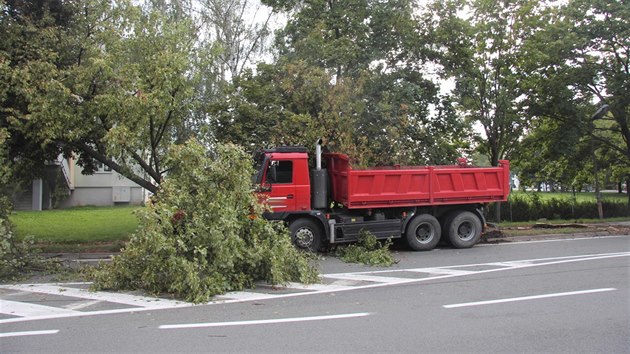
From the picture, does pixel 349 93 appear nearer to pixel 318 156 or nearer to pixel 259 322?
pixel 318 156

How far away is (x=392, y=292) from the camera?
8.21 meters

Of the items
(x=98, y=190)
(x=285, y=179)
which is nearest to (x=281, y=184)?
(x=285, y=179)

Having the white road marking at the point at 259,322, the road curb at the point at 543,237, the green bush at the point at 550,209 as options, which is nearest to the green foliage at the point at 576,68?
the green bush at the point at 550,209

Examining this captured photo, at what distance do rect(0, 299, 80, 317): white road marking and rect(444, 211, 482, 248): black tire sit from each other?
33.9 ft

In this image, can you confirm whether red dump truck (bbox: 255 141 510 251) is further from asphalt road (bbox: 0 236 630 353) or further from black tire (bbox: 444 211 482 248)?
asphalt road (bbox: 0 236 630 353)

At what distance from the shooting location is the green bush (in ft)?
82.3

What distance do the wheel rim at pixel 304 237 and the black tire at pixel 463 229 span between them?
416 cm

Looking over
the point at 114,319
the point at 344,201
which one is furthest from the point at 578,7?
the point at 114,319

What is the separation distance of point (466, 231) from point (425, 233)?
1.40 meters

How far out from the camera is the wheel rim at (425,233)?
14.1 meters

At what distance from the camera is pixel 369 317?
6.53 metres

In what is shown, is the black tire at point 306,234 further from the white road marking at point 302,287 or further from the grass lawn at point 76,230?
the grass lawn at point 76,230

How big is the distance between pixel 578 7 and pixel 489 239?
10.9 m

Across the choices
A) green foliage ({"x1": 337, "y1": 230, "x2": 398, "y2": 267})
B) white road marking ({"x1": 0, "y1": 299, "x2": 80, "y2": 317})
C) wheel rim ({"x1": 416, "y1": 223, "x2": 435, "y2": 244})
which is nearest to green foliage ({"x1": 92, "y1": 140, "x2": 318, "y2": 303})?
white road marking ({"x1": 0, "y1": 299, "x2": 80, "y2": 317})
